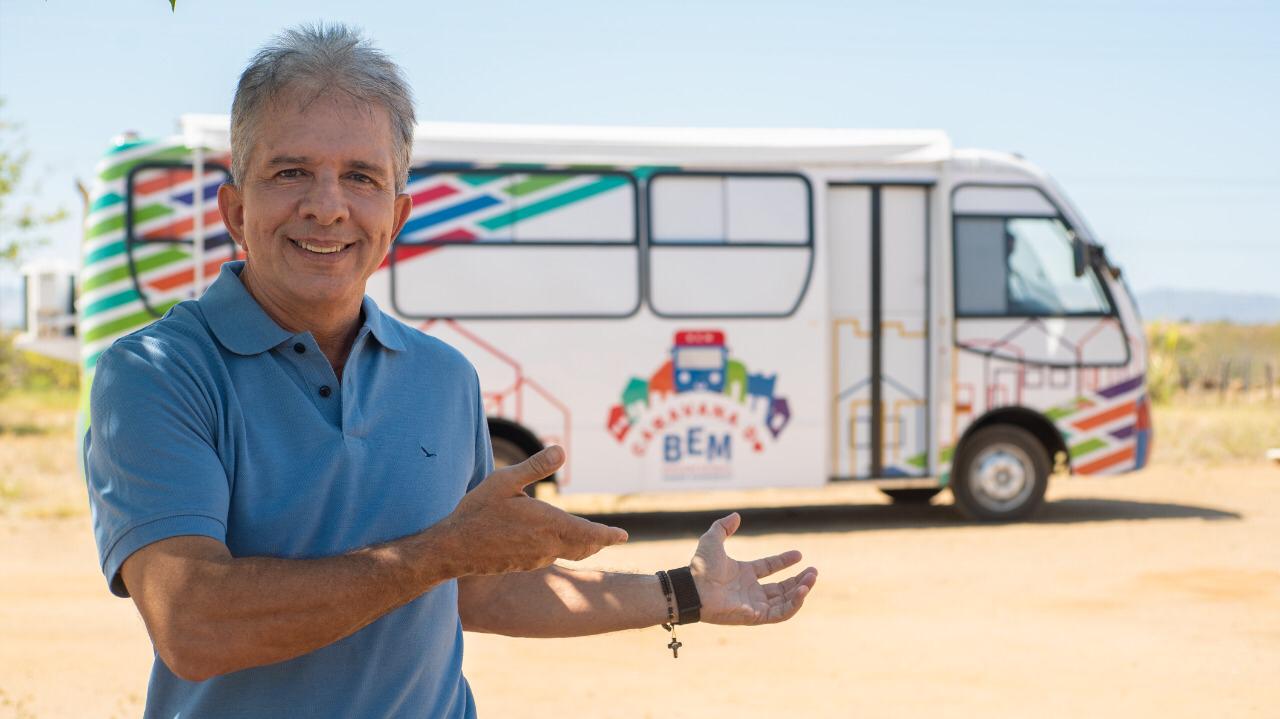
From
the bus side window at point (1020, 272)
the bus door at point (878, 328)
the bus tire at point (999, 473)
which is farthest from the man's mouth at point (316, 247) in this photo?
the bus tire at point (999, 473)

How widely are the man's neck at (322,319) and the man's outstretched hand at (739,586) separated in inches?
30.1

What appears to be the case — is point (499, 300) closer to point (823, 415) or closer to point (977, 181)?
point (823, 415)

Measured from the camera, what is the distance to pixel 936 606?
7.50 meters

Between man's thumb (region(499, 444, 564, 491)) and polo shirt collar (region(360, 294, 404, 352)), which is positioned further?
polo shirt collar (region(360, 294, 404, 352))

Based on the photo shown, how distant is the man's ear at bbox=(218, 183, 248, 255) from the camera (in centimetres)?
204

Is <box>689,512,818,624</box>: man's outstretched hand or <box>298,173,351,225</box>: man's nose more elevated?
<box>298,173,351,225</box>: man's nose

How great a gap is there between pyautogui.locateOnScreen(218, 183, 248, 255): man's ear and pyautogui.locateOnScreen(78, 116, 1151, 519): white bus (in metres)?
7.54

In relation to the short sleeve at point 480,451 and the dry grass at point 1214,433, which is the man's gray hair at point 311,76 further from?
the dry grass at point 1214,433

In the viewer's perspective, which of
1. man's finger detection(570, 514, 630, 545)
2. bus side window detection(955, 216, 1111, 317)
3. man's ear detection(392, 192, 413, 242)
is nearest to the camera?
man's finger detection(570, 514, 630, 545)

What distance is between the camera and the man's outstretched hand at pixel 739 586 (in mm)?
2352

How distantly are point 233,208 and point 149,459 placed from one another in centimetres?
53

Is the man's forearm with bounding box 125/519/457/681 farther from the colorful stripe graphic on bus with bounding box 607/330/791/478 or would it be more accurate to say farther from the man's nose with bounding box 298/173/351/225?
the colorful stripe graphic on bus with bounding box 607/330/791/478

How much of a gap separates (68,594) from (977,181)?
7.36 metres

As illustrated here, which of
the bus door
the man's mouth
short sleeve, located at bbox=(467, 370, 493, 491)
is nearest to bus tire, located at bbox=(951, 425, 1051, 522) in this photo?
the bus door
